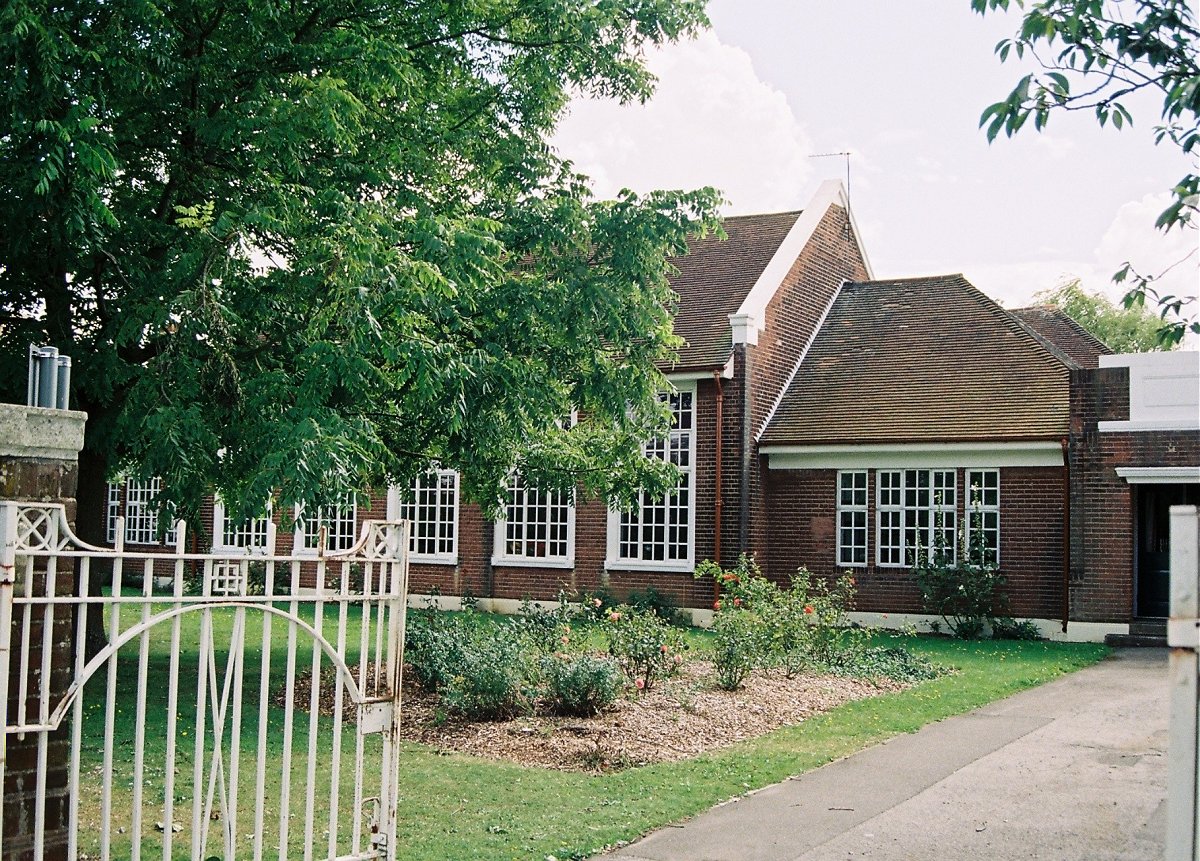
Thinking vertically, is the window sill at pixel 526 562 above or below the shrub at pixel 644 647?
above

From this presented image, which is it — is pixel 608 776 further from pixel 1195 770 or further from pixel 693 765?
pixel 1195 770

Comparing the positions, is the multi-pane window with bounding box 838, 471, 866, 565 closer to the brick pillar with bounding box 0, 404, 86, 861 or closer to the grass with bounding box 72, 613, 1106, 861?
the grass with bounding box 72, 613, 1106, 861

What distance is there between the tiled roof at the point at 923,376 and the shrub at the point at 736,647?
8.46 m

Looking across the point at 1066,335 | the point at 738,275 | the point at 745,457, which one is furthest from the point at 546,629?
the point at 1066,335

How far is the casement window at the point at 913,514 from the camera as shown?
22.7m

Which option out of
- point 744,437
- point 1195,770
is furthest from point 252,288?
point 744,437

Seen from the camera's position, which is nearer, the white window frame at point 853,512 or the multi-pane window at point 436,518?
the white window frame at point 853,512

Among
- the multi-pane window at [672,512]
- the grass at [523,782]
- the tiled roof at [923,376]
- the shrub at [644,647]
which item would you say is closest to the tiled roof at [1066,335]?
the tiled roof at [923,376]

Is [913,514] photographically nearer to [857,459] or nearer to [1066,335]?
[857,459]

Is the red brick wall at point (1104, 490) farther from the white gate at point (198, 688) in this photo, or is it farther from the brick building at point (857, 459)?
the white gate at point (198, 688)

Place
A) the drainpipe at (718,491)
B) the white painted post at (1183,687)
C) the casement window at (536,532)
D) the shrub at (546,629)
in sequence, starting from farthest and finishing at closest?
the casement window at (536,532) → the drainpipe at (718,491) → the shrub at (546,629) → the white painted post at (1183,687)

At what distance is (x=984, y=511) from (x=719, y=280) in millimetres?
7807

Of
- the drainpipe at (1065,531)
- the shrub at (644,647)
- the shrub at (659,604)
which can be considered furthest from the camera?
the shrub at (659,604)

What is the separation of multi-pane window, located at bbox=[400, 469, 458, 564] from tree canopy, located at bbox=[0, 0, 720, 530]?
12.3 m
